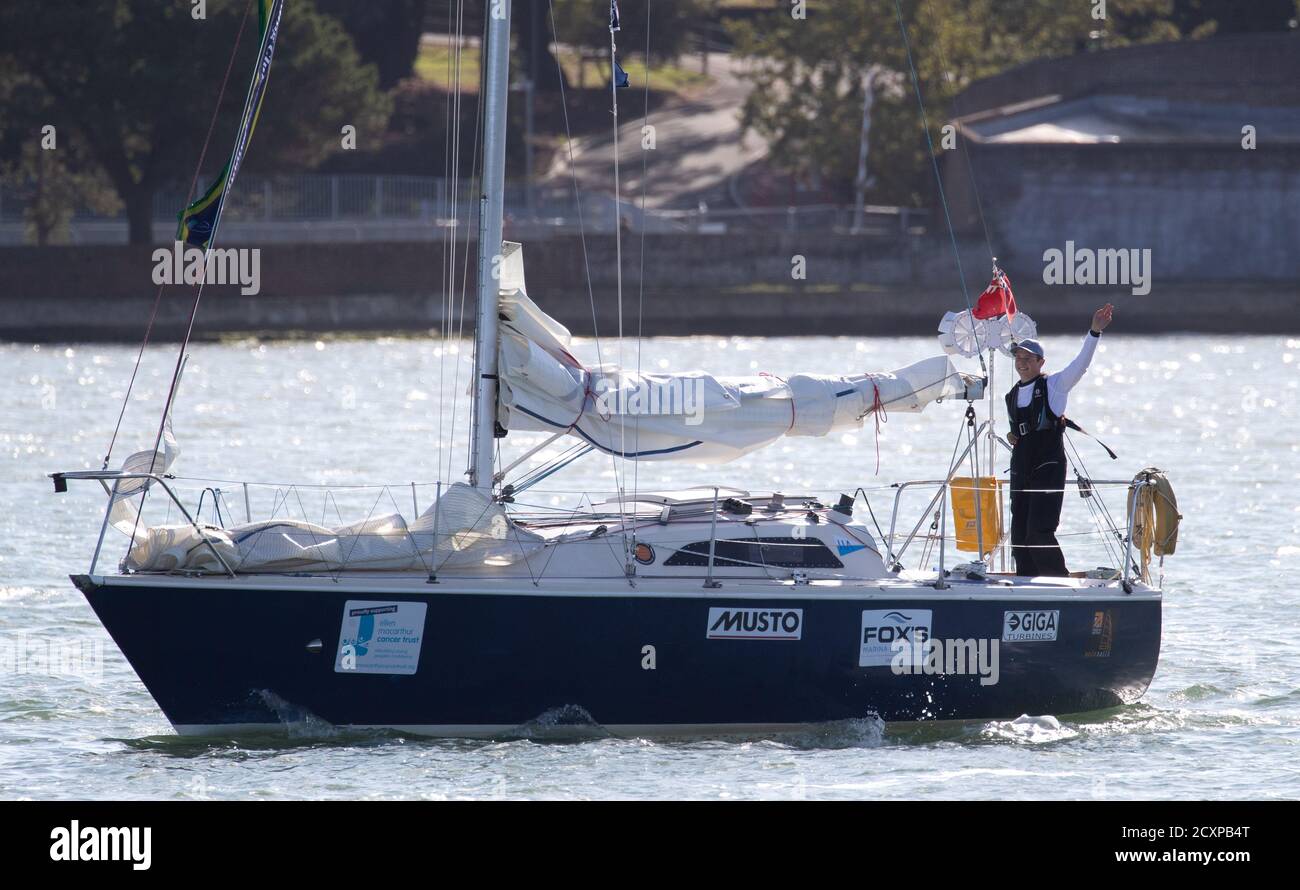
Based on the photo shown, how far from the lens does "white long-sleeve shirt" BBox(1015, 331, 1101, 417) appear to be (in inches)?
568

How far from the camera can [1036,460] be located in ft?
49.1

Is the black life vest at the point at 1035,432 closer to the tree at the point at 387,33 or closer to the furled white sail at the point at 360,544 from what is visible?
the furled white sail at the point at 360,544

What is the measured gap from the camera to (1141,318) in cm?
5703

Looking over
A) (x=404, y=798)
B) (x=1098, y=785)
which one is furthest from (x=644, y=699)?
(x=1098, y=785)

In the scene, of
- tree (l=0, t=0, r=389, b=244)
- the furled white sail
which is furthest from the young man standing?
tree (l=0, t=0, r=389, b=244)

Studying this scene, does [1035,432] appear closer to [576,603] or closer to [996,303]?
[996,303]

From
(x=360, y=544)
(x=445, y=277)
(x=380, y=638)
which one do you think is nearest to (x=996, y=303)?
(x=360, y=544)

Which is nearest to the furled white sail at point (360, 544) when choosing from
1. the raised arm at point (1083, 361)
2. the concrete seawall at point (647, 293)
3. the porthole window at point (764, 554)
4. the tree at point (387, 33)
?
the porthole window at point (764, 554)

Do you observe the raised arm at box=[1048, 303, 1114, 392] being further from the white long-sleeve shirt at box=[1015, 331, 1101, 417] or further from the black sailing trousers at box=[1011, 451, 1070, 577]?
the black sailing trousers at box=[1011, 451, 1070, 577]

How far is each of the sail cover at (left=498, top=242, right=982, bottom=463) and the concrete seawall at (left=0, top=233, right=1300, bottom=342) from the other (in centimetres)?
→ 3721

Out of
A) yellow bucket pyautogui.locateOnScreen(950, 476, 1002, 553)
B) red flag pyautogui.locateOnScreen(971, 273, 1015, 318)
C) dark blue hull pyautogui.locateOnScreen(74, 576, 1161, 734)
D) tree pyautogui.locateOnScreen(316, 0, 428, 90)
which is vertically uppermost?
tree pyautogui.locateOnScreen(316, 0, 428, 90)

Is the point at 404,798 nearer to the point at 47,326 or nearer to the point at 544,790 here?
the point at 544,790

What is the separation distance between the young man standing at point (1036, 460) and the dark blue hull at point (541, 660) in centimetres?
75

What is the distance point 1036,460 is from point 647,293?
43.0 m
